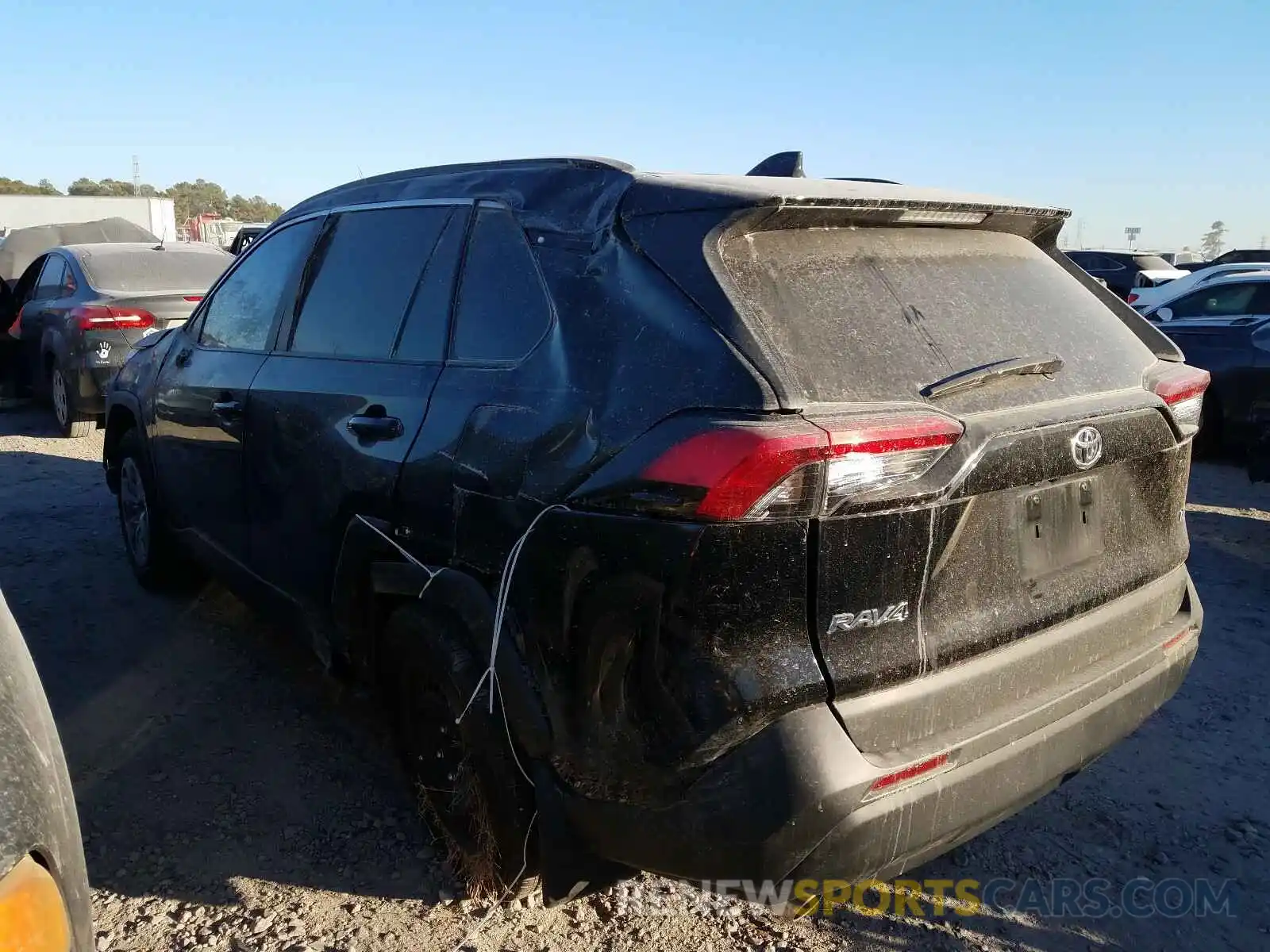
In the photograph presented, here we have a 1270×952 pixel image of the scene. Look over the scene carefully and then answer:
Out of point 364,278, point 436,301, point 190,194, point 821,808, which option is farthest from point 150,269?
point 190,194

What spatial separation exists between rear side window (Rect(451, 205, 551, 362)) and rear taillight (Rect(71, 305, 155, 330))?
6.52 m

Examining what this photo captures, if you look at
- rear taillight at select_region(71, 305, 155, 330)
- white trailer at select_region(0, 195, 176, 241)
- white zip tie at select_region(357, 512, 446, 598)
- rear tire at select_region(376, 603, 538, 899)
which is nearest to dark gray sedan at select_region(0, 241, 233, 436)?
rear taillight at select_region(71, 305, 155, 330)

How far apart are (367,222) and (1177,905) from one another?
3.12 meters

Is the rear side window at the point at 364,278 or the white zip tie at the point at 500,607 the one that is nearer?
the white zip tie at the point at 500,607

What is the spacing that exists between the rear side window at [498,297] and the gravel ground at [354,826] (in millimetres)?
1486

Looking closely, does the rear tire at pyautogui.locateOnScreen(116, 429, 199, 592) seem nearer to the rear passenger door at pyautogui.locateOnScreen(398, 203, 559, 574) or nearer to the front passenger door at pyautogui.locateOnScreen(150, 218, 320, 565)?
the front passenger door at pyautogui.locateOnScreen(150, 218, 320, 565)

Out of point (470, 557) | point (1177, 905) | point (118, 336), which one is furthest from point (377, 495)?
point (118, 336)

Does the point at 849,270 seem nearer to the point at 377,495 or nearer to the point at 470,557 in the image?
the point at 470,557

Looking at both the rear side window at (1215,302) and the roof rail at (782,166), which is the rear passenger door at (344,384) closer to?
the roof rail at (782,166)

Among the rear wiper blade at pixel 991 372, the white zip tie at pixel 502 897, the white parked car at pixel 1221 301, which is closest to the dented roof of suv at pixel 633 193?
the rear wiper blade at pixel 991 372

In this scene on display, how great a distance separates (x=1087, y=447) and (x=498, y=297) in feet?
4.76

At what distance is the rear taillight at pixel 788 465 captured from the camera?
1.86 meters

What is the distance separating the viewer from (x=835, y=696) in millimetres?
1968

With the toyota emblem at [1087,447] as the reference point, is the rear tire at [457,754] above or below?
below
